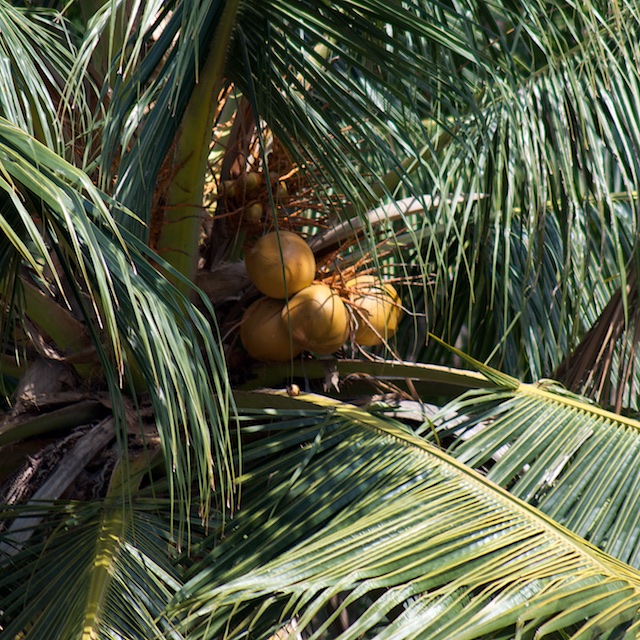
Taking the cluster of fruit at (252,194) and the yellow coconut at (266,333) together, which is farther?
the cluster of fruit at (252,194)

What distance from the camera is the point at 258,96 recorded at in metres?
1.72

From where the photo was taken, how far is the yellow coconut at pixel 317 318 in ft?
6.11

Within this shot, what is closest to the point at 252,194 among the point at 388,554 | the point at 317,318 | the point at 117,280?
the point at 317,318

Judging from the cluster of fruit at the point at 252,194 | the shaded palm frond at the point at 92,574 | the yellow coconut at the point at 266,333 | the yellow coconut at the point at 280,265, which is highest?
the cluster of fruit at the point at 252,194

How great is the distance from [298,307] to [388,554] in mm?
747

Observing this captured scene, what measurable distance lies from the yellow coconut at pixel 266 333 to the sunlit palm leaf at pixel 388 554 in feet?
0.72

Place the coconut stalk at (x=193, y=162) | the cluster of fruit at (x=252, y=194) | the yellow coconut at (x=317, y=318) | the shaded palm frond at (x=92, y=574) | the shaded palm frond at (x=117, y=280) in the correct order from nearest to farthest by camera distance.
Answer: the shaded palm frond at (x=117, y=280)
the shaded palm frond at (x=92, y=574)
the coconut stalk at (x=193, y=162)
the yellow coconut at (x=317, y=318)
the cluster of fruit at (x=252, y=194)

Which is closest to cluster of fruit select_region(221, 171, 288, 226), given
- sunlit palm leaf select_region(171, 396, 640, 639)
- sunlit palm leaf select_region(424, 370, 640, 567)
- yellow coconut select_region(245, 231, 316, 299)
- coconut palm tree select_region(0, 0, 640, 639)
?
coconut palm tree select_region(0, 0, 640, 639)

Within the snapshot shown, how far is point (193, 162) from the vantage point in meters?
1.75

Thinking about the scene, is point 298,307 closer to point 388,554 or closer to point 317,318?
point 317,318

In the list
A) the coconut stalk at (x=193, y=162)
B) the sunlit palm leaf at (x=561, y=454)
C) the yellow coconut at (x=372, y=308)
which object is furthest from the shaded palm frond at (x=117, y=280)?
the yellow coconut at (x=372, y=308)

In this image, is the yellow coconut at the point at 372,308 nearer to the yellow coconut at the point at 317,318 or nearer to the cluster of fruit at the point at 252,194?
the yellow coconut at the point at 317,318

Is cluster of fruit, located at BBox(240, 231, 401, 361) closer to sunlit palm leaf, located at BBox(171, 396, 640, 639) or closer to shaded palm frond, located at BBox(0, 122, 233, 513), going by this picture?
sunlit palm leaf, located at BBox(171, 396, 640, 639)

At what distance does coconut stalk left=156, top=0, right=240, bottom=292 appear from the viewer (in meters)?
1.66
